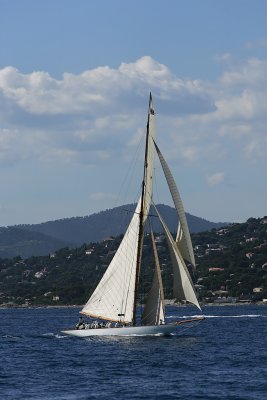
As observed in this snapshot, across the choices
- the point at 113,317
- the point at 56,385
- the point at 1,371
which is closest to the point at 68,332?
the point at 113,317

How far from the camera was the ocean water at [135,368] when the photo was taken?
6450 cm

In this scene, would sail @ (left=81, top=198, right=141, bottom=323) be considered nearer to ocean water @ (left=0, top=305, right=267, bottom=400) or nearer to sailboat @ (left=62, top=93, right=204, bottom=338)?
sailboat @ (left=62, top=93, right=204, bottom=338)

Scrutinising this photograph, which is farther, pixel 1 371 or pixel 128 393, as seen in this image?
pixel 1 371

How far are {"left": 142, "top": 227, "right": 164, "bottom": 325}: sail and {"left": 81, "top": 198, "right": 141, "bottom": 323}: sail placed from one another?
2023 millimetres

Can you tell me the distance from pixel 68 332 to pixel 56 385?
34283 mm

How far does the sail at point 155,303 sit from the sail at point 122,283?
2023mm

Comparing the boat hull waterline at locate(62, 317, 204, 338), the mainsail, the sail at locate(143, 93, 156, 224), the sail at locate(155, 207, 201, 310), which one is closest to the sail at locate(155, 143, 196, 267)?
the sail at locate(155, 207, 201, 310)

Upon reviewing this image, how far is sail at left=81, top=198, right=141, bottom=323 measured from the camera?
96062mm

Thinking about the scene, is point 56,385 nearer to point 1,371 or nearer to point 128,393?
point 128,393

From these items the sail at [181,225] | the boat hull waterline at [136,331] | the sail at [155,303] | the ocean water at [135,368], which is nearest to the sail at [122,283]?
the boat hull waterline at [136,331]

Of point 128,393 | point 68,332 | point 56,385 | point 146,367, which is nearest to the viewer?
point 128,393

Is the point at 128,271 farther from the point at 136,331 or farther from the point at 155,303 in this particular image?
the point at 136,331

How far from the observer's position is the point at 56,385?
224 ft

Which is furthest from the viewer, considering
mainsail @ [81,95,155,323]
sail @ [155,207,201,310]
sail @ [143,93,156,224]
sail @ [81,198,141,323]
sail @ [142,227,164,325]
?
sail @ [81,198,141,323]
